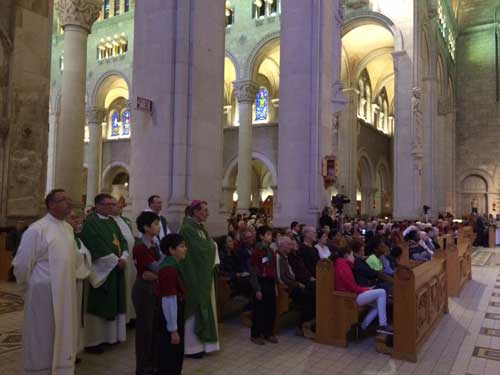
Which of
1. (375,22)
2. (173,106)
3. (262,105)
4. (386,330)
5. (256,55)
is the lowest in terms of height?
(386,330)

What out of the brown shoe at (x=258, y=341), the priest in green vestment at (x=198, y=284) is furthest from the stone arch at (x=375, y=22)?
the priest in green vestment at (x=198, y=284)

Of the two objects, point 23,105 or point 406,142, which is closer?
point 23,105

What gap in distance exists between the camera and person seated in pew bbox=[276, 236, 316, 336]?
21.0ft

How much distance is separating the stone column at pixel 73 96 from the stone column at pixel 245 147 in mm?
11372

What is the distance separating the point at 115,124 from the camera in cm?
3419

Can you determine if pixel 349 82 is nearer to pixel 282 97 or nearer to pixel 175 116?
pixel 282 97

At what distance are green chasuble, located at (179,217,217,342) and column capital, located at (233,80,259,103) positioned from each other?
19.9 m

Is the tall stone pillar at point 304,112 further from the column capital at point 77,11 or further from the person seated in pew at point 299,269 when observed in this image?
the column capital at point 77,11

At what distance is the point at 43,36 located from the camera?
34.5 feet

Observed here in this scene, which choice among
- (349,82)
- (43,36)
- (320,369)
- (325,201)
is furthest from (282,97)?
(349,82)

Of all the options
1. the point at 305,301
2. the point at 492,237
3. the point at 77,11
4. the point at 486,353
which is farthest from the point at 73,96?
the point at 492,237

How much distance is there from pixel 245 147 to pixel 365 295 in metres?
18.2

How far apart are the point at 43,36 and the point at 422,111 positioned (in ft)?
69.1

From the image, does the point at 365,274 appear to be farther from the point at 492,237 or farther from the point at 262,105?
the point at 262,105
